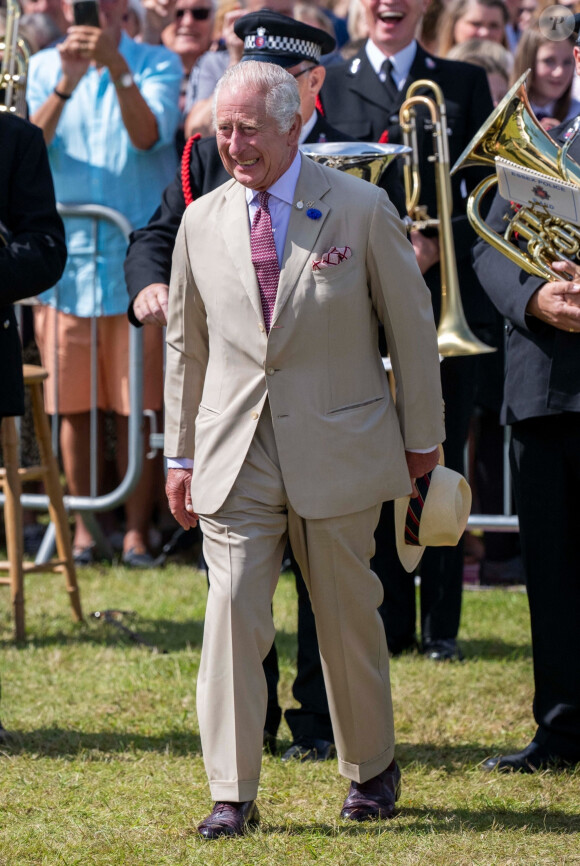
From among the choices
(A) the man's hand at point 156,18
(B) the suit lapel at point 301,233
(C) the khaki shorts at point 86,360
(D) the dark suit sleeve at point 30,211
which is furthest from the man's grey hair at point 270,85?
(A) the man's hand at point 156,18

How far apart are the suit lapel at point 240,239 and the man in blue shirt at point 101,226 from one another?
3719 mm

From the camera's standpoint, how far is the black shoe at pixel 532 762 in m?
4.59

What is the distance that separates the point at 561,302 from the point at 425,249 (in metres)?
1.53

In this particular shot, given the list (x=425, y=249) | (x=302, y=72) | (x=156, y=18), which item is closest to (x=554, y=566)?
(x=425, y=249)

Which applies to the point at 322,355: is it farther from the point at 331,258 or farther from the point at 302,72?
the point at 302,72

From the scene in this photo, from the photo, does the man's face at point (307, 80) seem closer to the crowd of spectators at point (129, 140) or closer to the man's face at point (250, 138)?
the man's face at point (250, 138)

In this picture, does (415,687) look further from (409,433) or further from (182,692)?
(409,433)

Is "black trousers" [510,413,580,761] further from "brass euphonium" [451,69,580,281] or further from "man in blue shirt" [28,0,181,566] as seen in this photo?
"man in blue shirt" [28,0,181,566]

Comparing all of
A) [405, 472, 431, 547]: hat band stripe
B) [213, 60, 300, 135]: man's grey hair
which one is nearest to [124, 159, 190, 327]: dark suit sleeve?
[213, 60, 300, 135]: man's grey hair

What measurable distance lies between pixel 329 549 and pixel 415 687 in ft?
5.83

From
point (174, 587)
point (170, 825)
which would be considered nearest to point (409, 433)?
point (170, 825)

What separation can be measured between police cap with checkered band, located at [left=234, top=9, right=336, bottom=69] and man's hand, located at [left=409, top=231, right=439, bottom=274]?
1.26 m

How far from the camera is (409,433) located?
157 inches

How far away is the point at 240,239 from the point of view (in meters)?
3.93
